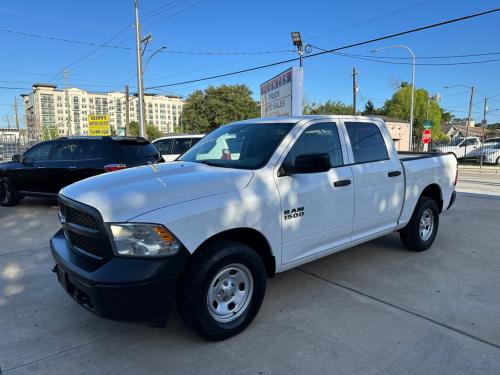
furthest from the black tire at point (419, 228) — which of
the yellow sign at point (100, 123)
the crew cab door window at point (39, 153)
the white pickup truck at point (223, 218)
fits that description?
the yellow sign at point (100, 123)

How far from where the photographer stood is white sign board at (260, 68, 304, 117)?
40.0ft

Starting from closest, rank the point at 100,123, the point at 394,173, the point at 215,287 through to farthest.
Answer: the point at 215,287 → the point at 394,173 → the point at 100,123

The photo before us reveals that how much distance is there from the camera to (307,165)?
3.47 meters

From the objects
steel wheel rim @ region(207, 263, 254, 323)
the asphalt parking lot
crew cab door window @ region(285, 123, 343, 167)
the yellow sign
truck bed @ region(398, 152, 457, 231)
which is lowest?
the asphalt parking lot

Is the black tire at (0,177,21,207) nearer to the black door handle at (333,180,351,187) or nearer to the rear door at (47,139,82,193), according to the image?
the rear door at (47,139,82,193)

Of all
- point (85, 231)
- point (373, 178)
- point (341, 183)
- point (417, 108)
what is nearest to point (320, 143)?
point (341, 183)

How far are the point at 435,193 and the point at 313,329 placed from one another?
3.42m

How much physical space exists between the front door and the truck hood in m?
0.51

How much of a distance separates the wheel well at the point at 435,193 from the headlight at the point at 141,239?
4159mm

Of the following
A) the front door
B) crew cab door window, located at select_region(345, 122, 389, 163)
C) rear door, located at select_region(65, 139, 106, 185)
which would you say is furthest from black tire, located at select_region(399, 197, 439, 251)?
rear door, located at select_region(65, 139, 106, 185)

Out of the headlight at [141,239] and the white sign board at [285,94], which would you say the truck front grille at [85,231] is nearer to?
the headlight at [141,239]

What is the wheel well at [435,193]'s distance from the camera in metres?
5.57

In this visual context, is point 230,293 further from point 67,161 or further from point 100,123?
point 100,123

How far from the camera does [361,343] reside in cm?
312
